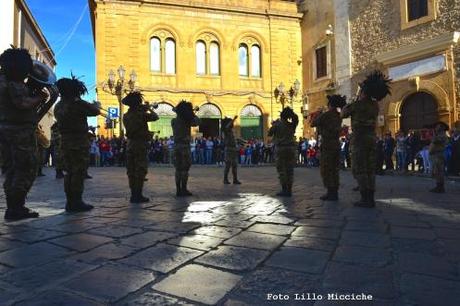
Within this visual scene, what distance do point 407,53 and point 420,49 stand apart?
654 mm

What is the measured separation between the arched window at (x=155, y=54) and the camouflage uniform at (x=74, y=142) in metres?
22.0

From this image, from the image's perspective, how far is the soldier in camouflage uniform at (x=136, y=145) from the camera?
724 cm

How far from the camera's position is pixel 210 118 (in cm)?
2911

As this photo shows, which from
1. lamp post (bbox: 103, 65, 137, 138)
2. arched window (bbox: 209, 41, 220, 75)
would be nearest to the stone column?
arched window (bbox: 209, 41, 220, 75)

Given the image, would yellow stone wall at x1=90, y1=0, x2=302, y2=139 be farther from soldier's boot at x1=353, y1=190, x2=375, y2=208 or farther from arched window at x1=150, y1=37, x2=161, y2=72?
soldier's boot at x1=353, y1=190, x2=375, y2=208

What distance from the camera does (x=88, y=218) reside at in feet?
18.1

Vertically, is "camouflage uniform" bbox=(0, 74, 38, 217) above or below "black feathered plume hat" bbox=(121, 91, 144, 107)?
below

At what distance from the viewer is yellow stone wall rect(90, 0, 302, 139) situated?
2627 cm

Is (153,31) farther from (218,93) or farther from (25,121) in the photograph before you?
(25,121)

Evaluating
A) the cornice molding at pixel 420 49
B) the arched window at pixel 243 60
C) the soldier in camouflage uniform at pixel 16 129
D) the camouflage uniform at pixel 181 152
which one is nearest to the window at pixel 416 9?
the cornice molding at pixel 420 49

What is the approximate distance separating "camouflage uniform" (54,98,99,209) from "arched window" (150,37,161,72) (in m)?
22.0

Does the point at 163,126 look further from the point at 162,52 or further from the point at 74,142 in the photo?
the point at 74,142

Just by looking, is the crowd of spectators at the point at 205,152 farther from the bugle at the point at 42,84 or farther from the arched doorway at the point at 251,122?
the bugle at the point at 42,84

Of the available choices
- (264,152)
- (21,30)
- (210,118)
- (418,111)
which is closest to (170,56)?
(210,118)
